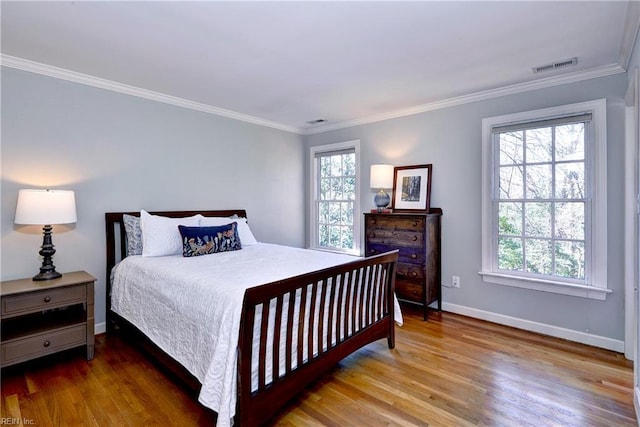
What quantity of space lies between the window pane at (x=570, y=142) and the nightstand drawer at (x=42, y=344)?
4.30 metres

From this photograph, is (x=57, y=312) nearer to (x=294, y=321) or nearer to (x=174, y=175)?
(x=174, y=175)

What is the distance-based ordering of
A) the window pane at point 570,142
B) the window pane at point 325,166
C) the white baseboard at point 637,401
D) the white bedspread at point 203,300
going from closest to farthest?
the white bedspread at point 203,300 → the white baseboard at point 637,401 → the window pane at point 570,142 → the window pane at point 325,166

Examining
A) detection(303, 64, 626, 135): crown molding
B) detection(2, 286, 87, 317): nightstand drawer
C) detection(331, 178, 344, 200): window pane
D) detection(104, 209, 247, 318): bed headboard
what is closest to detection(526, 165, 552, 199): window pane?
detection(303, 64, 626, 135): crown molding

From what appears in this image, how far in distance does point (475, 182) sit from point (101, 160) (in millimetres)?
3728

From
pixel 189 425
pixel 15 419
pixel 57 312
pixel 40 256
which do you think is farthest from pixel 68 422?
pixel 40 256

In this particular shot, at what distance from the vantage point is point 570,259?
113 inches

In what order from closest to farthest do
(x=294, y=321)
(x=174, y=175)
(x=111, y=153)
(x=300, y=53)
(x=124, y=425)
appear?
(x=124, y=425) → (x=294, y=321) → (x=300, y=53) → (x=111, y=153) → (x=174, y=175)

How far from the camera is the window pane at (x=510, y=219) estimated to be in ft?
10.3

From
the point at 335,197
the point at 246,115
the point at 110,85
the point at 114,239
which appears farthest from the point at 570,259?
the point at 110,85

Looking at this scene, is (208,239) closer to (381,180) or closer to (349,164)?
(381,180)

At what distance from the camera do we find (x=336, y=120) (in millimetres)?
4379

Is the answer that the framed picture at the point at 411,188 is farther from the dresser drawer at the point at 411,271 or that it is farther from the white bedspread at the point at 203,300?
the white bedspread at the point at 203,300

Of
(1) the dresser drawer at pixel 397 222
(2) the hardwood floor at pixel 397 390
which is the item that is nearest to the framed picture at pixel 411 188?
(1) the dresser drawer at pixel 397 222

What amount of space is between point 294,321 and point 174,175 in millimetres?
2420
